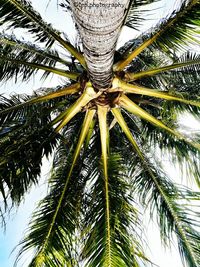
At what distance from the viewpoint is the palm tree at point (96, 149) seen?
5.25 meters

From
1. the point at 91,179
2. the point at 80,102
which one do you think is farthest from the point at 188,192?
the point at 80,102

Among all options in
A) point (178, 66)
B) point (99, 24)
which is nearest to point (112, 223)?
point (178, 66)

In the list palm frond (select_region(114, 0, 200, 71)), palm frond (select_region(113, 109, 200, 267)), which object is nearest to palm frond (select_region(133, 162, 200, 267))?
palm frond (select_region(113, 109, 200, 267))

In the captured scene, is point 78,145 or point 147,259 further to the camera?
point 78,145

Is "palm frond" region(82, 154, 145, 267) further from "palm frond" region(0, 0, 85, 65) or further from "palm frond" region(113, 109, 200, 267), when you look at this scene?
"palm frond" region(0, 0, 85, 65)

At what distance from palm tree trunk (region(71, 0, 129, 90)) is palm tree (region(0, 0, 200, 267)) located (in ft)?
4.84

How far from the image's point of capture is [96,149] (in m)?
6.58

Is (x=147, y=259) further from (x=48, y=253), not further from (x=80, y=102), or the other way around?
(x=80, y=102)

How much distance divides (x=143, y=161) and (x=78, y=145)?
96 cm

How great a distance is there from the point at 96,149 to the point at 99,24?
4.17 m

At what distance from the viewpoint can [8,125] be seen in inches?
231

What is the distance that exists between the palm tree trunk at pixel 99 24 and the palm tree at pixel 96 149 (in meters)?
1.47

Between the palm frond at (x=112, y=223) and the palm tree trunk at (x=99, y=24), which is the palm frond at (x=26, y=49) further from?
the palm tree trunk at (x=99, y=24)

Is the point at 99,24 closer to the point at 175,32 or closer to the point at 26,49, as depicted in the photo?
the point at 175,32
